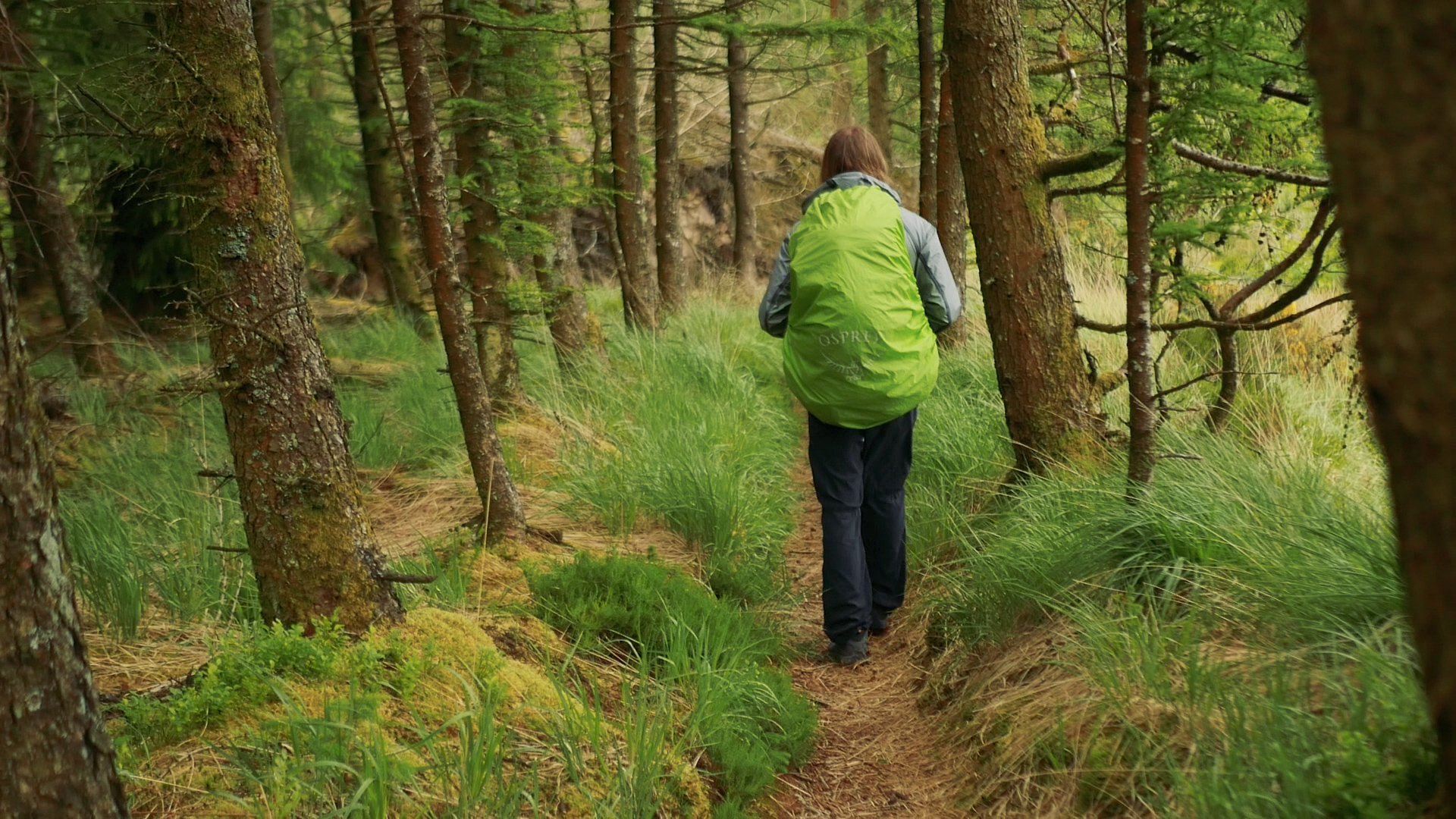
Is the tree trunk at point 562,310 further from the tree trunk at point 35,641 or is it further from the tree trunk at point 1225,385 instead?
the tree trunk at point 35,641

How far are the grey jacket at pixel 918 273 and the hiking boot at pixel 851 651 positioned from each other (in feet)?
→ 4.61

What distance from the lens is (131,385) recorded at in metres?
7.93

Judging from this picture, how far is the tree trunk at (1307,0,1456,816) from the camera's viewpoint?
1073 millimetres

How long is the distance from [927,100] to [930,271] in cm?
477

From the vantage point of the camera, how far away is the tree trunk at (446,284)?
409 centimetres

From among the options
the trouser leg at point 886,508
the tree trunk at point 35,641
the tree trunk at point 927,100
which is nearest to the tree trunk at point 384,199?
the tree trunk at point 927,100

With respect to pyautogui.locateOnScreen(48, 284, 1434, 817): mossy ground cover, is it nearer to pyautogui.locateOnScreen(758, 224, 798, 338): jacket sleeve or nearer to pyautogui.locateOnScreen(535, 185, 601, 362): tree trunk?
pyautogui.locateOnScreen(758, 224, 798, 338): jacket sleeve

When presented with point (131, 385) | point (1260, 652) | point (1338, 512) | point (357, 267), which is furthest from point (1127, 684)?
point (357, 267)

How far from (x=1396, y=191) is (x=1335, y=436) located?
16.5 feet

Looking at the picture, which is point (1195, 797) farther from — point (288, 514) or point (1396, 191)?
point (288, 514)

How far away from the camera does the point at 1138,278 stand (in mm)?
3682

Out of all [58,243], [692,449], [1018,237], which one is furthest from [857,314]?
[58,243]

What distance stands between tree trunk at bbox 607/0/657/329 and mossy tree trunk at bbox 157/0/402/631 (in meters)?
6.09

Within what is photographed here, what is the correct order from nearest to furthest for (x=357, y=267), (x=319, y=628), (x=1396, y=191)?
(x=1396, y=191) < (x=319, y=628) < (x=357, y=267)
